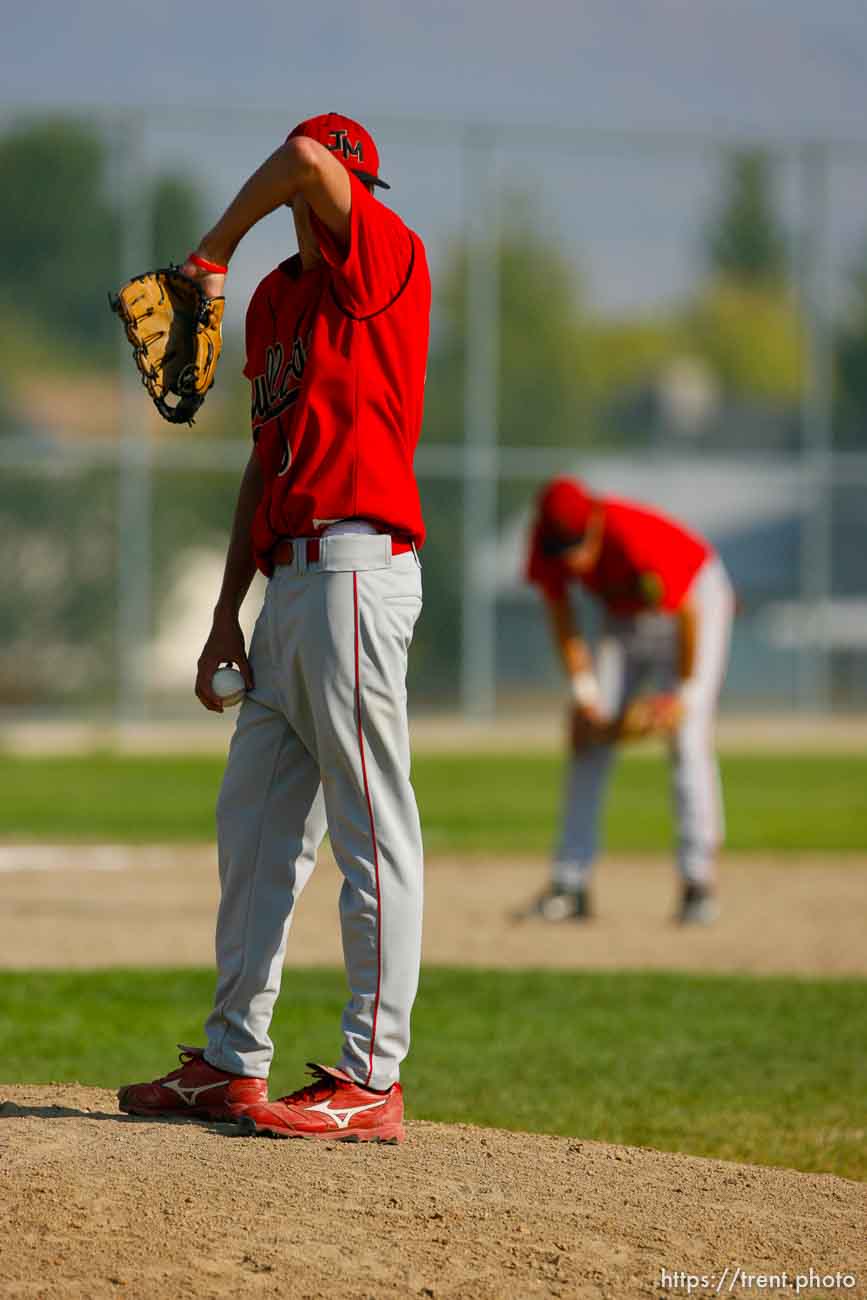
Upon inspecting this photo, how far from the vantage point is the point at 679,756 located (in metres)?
8.16

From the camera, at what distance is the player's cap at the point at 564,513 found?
25.8ft

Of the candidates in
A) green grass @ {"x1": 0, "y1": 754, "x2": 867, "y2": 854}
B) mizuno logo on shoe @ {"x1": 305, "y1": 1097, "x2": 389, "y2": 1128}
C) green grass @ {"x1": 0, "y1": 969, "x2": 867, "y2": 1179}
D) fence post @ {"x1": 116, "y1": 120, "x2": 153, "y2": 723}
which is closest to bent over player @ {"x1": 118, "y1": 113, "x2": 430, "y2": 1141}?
mizuno logo on shoe @ {"x1": 305, "y1": 1097, "x2": 389, "y2": 1128}

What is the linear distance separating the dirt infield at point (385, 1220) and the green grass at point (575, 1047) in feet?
3.71

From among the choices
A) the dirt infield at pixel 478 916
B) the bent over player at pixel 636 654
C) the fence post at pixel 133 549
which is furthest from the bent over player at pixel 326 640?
the fence post at pixel 133 549

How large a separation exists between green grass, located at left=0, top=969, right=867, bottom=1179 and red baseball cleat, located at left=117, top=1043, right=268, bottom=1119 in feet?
3.97

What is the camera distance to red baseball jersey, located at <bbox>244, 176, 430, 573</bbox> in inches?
136

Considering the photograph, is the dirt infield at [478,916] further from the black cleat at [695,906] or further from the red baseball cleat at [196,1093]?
the red baseball cleat at [196,1093]

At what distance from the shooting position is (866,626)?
2247 cm

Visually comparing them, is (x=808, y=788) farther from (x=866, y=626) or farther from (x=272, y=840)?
(x=272, y=840)

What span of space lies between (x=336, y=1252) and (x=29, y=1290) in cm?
47

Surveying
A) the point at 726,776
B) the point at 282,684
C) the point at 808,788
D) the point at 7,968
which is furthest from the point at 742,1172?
the point at 726,776

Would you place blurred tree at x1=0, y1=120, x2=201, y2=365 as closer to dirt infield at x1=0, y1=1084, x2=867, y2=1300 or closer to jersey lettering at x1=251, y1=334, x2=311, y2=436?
jersey lettering at x1=251, y1=334, x2=311, y2=436

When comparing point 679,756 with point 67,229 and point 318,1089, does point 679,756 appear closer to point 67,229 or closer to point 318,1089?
point 318,1089

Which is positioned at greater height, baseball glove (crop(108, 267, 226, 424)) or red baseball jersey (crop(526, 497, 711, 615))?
baseball glove (crop(108, 267, 226, 424))
